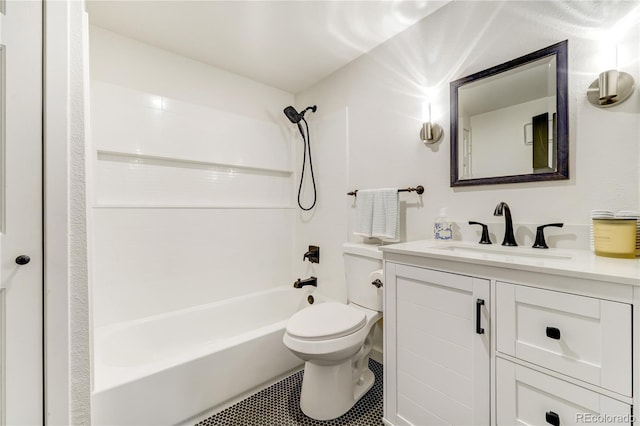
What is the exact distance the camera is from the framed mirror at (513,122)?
1208 mm

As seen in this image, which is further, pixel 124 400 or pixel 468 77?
pixel 468 77

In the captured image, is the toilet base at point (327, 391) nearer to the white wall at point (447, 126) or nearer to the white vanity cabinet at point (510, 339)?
the white vanity cabinet at point (510, 339)

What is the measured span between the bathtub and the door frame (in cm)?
41

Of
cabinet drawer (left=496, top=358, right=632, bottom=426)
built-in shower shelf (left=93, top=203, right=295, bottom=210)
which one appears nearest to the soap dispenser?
cabinet drawer (left=496, top=358, right=632, bottom=426)

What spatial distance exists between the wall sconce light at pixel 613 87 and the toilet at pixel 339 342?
1203 millimetres

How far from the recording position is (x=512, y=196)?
1354 mm

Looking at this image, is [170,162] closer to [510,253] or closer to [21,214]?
[21,214]

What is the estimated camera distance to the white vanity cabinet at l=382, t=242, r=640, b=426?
2.46ft

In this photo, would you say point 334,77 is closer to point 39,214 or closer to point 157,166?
point 157,166

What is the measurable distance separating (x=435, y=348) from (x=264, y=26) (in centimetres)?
207

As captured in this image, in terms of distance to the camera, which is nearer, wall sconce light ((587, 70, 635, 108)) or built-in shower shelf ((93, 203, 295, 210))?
wall sconce light ((587, 70, 635, 108))

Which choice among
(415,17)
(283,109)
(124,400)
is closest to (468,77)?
(415,17)

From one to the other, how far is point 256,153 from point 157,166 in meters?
0.80

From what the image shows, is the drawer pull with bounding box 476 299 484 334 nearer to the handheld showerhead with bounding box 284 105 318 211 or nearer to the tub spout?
the tub spout
